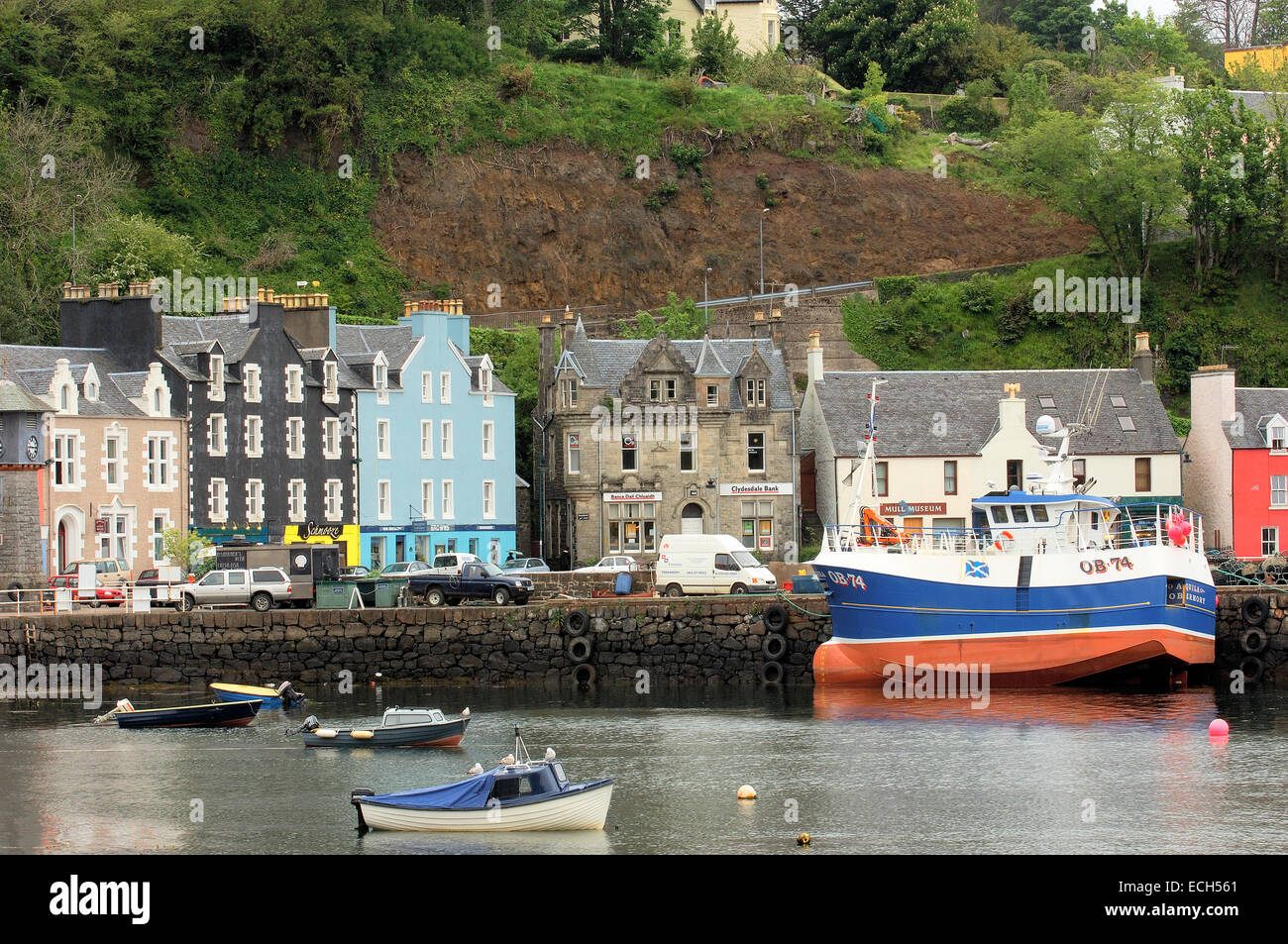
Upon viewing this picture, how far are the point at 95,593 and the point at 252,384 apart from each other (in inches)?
510

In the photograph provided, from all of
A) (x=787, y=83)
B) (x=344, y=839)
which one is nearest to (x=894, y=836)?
(x=344, y=839)

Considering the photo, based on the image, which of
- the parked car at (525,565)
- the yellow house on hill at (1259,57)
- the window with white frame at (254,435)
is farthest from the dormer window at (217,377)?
the yellow house on hill at (1259,57)

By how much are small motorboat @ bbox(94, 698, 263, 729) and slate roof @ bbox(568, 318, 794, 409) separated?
28.2 m

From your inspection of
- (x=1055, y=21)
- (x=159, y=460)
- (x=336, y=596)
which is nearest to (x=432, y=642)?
(x=336, y=596)

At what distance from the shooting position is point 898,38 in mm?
117188

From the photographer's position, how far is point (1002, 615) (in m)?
51.4

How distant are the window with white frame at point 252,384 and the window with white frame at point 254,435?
2.19ft

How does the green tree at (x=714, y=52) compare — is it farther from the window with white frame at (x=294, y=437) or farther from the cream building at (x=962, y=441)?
the window with white frame at (x=294, y=437)

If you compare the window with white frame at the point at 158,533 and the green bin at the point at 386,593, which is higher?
the window with white frame at the point at 158,533

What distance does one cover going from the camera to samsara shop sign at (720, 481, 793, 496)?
235 ft

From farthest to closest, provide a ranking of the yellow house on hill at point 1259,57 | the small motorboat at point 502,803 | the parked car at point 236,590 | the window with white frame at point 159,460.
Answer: the yellow house on hill at point 1259,57
the window with white frame at point 159,460
the parked car at point 236,590
the small motorboat at point 502,803

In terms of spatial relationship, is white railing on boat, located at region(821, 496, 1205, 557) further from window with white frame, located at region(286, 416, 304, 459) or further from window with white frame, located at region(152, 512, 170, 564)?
window with white frame, located at region(152, 512, 170, 564)

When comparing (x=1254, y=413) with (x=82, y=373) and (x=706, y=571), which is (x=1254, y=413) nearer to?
(x=706, y=571)

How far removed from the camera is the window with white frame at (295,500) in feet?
223
